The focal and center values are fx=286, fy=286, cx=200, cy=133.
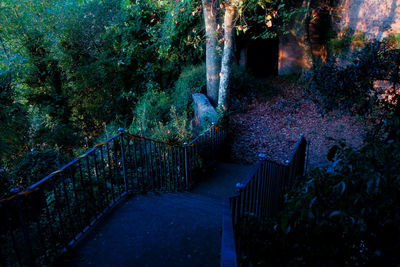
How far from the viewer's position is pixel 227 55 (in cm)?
855

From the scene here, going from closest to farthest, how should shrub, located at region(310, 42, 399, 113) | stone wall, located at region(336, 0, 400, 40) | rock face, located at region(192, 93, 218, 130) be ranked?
1. shrub, located at region(310, 42, 399, 113)
2. rock face, located at region(192, 93, 218, 130)
3. stone wall, located at region(336, 0, 400, 40)

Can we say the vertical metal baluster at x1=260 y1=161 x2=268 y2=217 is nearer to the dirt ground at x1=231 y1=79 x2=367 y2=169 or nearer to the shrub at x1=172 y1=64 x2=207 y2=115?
the dirt ground at x1=231 y1=79 x2=367 y2=169

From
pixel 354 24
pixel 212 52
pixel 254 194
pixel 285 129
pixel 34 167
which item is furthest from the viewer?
pixel 354 24

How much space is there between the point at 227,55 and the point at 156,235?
6.47m

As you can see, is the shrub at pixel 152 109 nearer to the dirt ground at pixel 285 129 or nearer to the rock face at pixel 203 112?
the rock face at pixel 203 112

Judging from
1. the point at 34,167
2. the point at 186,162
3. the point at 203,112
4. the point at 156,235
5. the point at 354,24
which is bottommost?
the point at 34,167

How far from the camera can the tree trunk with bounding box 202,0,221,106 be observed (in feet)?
30.1

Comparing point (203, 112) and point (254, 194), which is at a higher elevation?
point (254, 194)

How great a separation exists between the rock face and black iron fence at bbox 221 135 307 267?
274cm

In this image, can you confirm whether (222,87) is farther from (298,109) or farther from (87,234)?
(87,234)

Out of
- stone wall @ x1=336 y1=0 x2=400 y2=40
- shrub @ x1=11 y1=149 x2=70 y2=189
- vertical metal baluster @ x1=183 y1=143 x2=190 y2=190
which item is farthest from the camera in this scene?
stone wall @ x1=336 y1=0 x2=400 y2=40

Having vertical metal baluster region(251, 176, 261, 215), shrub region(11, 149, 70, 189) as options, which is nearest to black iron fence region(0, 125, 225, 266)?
shrub region(11, 149, 70, 189)

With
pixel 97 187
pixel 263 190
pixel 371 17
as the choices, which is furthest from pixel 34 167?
pixel 371 17

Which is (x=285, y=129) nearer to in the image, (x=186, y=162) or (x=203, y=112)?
(x=203, y=112)
